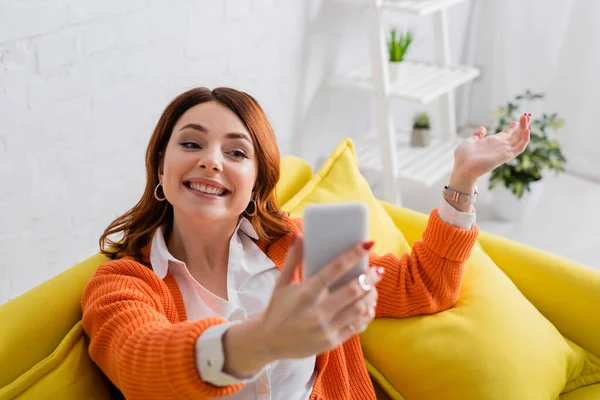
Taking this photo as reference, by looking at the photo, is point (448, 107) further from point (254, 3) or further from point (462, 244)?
point (462, 244)

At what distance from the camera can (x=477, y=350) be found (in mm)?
1476

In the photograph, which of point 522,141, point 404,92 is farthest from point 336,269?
point 404,92

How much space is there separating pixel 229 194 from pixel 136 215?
21cm

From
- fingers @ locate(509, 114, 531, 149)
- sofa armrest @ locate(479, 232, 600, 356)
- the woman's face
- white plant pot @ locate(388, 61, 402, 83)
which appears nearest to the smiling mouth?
the woman's face

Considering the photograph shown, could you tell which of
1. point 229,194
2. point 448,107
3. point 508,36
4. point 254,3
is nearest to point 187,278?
point 229,194

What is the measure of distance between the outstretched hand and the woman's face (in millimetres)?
387

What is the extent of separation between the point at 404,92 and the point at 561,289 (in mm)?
1328

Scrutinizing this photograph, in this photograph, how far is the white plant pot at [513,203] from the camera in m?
3.10

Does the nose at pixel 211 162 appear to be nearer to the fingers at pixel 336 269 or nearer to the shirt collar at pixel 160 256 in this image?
the shirt collar at pixel 160 256

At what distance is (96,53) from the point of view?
2.09m

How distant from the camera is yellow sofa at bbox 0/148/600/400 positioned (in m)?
1.27

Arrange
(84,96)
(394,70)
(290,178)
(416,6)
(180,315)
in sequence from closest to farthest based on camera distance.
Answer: (180,315)
(290,178)
(84,96)
(416,6)
(394,70)

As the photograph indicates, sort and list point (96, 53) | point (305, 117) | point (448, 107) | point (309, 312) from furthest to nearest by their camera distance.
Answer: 1. point (448, 107)
2. point (305, 117)
3. point (96, 53)
4. point (309, 312)

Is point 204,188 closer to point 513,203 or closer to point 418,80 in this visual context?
point 418,80
